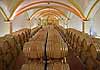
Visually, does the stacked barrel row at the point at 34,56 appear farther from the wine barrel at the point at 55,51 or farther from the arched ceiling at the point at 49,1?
the arched ceiling at the point at 49,1

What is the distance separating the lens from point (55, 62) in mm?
973

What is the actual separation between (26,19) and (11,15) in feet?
21.8

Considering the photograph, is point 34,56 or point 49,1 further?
point 49,1

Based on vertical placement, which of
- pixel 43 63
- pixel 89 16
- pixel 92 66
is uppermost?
pixel 89 16

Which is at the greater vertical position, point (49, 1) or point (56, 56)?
point (49, 1)

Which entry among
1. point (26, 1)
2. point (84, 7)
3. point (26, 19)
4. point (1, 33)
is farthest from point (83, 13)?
point (26, 19)

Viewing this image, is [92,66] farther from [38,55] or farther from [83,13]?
[83,13]

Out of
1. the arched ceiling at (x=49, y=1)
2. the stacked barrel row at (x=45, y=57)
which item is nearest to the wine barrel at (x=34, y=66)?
the stacked barrel row at (x=45, y=57)

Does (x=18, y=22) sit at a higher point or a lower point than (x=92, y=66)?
higher

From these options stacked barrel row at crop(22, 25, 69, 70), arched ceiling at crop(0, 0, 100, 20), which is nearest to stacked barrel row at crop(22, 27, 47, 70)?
stacked barrel row at crop(22, 25, 69, 70)

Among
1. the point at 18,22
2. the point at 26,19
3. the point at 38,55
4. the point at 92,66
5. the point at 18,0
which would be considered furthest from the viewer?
the point at 26,19

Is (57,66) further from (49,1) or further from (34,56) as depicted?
(49,1)

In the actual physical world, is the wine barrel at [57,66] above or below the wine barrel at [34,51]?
below

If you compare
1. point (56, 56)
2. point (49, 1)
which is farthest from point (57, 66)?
point (49, 1)
